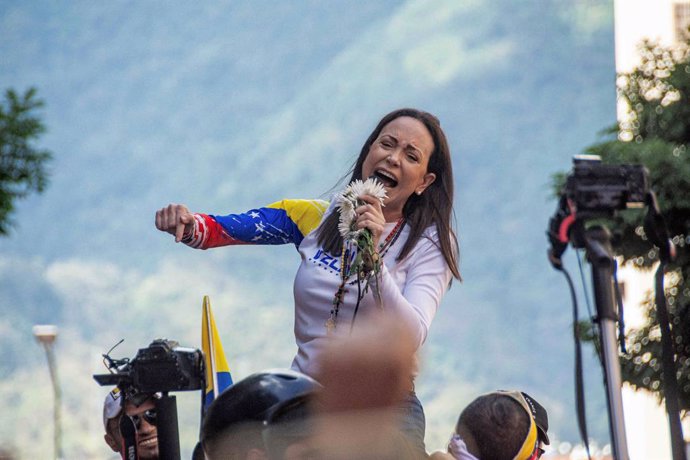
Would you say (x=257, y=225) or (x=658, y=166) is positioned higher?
(x=658, y=166)

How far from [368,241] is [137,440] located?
3.25 ft

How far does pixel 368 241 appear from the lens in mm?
3314

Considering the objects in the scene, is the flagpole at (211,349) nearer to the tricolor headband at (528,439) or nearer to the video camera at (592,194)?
the tricolor headband at (528,439)

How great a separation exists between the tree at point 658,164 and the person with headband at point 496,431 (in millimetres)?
11463

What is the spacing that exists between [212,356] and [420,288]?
27.8 inches

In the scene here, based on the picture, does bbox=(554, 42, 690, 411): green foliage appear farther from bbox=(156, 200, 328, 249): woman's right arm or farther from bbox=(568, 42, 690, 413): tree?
bbox=(156, 200, 328, 249): woman's right arm

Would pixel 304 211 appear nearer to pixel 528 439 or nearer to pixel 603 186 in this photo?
pixel 528 439

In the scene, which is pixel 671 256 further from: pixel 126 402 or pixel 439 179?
pixel 126 402

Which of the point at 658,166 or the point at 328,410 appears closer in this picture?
the point at 328,410

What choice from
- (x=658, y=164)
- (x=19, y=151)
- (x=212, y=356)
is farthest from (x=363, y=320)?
(x=658, y=164)

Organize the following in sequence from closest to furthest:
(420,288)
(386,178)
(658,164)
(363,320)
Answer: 1. (363,320)
2. (420,288)
3. (386,178)
4. (658,164)

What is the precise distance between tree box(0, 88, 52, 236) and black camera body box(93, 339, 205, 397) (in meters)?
9.23

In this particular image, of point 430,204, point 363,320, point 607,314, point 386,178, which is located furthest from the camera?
point 430,204

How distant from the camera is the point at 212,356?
3676 mm
